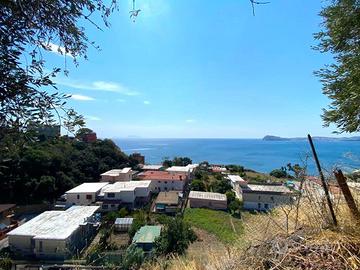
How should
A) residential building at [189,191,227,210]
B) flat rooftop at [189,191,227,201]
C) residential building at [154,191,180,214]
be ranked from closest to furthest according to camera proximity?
residential building at [154,191,180,214], residential building at [189,191,227,210], flat rooftop at [189,191,227,201]

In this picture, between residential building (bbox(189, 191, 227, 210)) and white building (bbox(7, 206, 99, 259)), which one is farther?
residential building (bbox(189, 191, 227, 210))

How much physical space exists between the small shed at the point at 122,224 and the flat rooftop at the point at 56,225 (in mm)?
1430

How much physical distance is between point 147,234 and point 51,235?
13.0 ft

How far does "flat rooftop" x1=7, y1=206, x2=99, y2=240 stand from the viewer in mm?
12289

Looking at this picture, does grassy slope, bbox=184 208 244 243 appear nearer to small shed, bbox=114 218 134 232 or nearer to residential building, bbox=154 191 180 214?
residential building, bbox=154 191 180 214

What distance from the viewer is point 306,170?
206 centimetres

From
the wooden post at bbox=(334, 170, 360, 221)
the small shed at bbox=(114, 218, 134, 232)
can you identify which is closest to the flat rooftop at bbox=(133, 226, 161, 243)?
the small shed at bbox=(114, 218, 134, 232)

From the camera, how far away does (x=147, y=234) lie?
1241 cm

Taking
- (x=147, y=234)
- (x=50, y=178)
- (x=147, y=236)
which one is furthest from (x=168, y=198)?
(x=50, y=178)

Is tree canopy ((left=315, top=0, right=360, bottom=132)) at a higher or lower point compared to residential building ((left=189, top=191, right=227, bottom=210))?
higher

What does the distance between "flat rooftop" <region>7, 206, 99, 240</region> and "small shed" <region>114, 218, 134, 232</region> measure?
1.43 metres

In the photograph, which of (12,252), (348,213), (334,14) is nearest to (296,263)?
(348,213)

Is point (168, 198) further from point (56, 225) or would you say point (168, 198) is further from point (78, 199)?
point (56, 225)

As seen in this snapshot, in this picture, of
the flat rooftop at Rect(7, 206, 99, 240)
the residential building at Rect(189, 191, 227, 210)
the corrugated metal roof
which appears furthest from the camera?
the residential building at Rect(189, 191, 227, 210)
